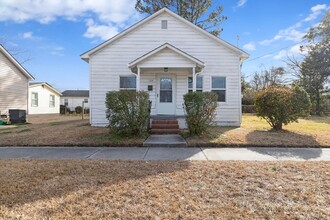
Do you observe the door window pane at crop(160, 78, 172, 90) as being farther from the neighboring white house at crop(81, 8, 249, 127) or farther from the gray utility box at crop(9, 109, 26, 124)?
the gray utility box at crop(9, 109, 26, 124)

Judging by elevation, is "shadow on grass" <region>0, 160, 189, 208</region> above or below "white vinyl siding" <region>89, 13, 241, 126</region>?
below

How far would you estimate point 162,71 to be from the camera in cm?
1277

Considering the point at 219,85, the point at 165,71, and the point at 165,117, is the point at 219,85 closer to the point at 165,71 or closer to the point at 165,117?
the point at 165,71

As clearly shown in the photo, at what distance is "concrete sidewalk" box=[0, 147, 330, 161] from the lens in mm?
6340

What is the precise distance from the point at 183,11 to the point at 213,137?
1905 cm

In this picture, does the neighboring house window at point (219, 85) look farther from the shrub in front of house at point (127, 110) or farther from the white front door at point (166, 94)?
the shrub in front of house at point (127, 110)

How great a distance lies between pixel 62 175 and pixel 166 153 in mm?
3015

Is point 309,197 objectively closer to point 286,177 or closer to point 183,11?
point 286,177

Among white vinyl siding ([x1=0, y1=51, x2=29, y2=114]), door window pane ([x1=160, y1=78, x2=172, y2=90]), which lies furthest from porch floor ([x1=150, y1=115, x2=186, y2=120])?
white vinyl siding ([x1=0, y1=51, x2=29, y2=114])

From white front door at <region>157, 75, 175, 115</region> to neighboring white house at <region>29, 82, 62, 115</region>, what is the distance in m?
19.4

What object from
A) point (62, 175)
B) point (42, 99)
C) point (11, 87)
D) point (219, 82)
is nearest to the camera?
point (62, 175)

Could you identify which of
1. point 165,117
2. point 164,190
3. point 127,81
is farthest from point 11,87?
point 164,190

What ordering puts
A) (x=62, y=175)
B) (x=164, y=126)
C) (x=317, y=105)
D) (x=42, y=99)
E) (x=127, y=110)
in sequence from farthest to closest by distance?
(x=42, y=99), (x=317, y=105), (x=164, y=126), (x=127, y=110), (x=62, y=175)

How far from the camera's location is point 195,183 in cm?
418
